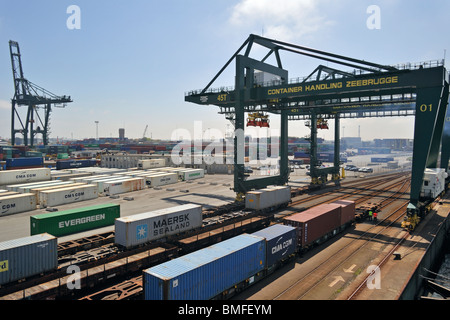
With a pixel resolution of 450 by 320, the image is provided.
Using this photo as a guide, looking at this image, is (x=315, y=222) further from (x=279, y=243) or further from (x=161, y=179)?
(x=161, y=179)

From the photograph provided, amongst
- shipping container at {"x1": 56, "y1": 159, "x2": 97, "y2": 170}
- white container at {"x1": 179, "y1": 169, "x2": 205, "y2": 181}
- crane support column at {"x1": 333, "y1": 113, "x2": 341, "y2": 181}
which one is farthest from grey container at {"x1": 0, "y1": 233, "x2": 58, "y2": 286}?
shipping container at {"x1": 56, "y1": 159, "x2": 97, "y2": 170}

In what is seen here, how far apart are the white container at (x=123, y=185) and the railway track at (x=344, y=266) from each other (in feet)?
124

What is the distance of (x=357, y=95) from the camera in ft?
112

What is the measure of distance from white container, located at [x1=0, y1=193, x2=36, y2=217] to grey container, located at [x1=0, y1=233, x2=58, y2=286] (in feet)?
77.4

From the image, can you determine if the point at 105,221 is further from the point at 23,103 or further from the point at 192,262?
the point at 23,103

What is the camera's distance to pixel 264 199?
112 feet

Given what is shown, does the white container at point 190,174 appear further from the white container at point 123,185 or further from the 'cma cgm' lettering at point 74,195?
the 'cma cgm' lettering at point 74,195

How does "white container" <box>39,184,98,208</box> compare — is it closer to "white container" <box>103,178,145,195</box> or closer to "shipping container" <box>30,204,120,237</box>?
"white container" <box>103,178,145,195</box>

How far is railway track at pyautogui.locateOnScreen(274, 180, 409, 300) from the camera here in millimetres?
16500

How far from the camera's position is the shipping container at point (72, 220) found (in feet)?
78.4

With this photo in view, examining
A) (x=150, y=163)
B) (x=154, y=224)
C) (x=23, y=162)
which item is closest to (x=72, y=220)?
(x=154, y=224)

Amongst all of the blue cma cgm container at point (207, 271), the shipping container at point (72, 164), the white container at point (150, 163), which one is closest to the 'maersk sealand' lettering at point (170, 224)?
the blue cma cgm container at point (207, 271)
